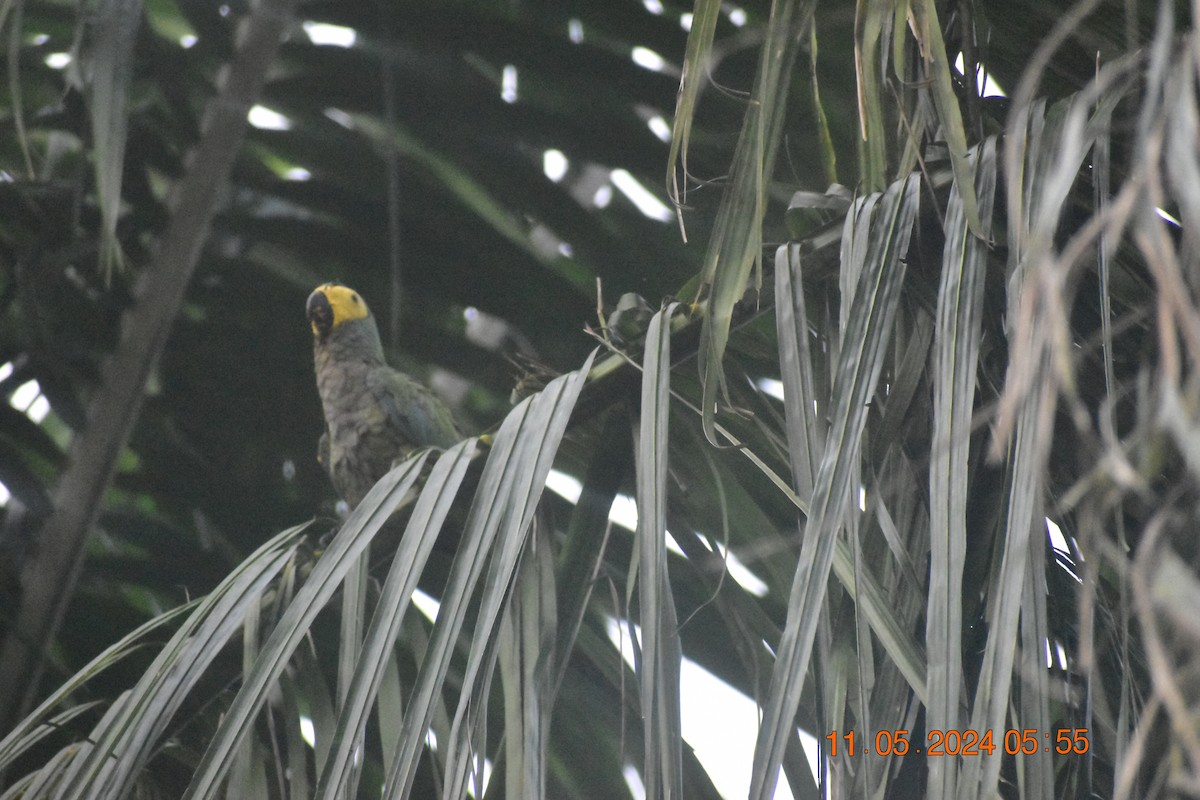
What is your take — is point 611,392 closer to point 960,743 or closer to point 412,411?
point 960,743

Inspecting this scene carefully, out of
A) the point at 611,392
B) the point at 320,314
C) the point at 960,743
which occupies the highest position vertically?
the point at 320,314

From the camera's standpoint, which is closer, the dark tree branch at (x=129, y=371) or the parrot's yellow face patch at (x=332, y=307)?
the dark tree branch at (x=129, y=371)

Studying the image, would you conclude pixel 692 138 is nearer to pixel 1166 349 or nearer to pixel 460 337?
pixel 460 337

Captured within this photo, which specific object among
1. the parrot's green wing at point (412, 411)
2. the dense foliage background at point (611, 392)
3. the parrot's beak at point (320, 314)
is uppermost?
the parrot's green wing at point (412, 411)

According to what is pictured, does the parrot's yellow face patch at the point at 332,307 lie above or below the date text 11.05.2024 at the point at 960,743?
above

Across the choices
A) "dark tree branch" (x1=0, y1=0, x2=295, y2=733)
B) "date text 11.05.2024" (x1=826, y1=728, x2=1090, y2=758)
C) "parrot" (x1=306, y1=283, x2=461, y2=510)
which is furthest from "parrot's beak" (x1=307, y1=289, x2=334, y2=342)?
"date text 11.05.2024" (x1=826, y1=728, x2=1090, y2=758)

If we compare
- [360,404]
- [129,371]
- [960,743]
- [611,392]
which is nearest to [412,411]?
[360,404]

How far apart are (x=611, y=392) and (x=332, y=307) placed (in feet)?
3.72

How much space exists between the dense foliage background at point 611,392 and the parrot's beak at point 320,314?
5cm

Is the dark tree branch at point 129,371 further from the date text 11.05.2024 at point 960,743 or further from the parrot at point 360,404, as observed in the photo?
the date text 11.05.2024 at point 960,743

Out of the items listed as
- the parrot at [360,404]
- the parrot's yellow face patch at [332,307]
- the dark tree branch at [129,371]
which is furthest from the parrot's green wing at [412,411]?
the dark tree branch at [129,371]

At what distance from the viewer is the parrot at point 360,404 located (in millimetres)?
2049

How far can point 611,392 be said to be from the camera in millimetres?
1073

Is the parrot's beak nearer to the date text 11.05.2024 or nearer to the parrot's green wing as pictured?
the parrot's green wing
